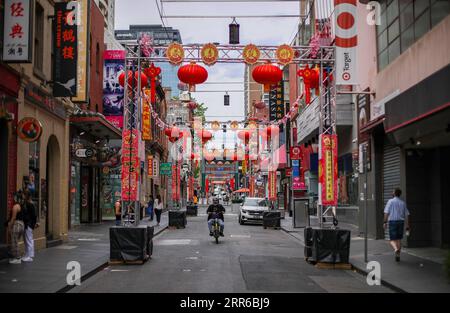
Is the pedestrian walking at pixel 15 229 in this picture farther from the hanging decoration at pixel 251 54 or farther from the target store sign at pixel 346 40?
the target store sign at pixel 346 40

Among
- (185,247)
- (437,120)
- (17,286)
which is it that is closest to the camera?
(17,286)

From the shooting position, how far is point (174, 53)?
723 inches

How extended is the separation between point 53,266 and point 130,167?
12.0ft

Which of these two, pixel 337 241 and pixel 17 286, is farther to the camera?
pixel 337 241

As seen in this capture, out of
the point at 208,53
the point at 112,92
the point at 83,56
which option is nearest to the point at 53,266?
the point at 208,53

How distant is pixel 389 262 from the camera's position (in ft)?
52.3

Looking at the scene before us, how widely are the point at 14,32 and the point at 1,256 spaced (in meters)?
5.87

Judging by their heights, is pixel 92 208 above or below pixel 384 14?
below

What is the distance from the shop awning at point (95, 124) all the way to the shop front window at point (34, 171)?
25.6 feet

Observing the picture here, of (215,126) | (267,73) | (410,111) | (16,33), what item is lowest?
(410,111)

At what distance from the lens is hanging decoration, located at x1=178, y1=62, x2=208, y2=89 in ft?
58.4

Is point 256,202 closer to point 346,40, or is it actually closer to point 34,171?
point 346,40

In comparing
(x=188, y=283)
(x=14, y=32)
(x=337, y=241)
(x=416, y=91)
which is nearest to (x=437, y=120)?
(x=416, y=91)
